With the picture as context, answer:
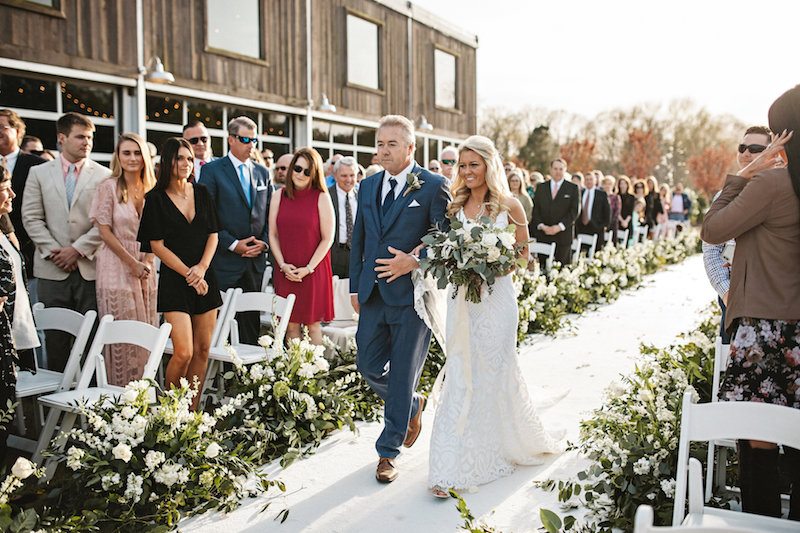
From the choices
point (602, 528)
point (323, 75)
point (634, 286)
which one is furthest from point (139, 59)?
point (602, 528)

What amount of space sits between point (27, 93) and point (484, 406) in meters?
9.82

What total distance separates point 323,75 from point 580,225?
24.5 feet

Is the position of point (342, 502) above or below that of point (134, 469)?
below

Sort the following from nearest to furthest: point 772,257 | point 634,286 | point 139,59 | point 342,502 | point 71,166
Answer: point 772,257
point 342,502
point 71,166
point 139,59
point 634,286

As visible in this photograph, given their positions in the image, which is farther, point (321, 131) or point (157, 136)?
point (321, 131)

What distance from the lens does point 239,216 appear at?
6605 mm

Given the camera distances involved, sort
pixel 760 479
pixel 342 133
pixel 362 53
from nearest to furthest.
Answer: pixel 760 479, pixel 342 133, pixel 362 53

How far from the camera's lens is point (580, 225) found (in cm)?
1421

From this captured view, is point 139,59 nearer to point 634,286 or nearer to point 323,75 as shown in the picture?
point 323,75

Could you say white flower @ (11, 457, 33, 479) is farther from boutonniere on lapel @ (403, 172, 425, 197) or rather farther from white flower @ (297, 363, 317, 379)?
boutonniere on lapel @ (403, 172, 425, 197)

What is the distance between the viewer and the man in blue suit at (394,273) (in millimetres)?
4371

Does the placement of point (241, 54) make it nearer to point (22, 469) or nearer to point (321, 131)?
point (321, 131)

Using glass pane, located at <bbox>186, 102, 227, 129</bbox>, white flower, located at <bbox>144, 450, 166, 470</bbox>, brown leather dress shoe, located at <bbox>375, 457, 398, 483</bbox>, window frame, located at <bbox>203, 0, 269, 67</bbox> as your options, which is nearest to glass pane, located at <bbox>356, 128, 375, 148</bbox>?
window frame, located at <bbox>203, 0, 269, 67</bbox>

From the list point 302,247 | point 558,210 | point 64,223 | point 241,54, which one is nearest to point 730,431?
point 302,247
